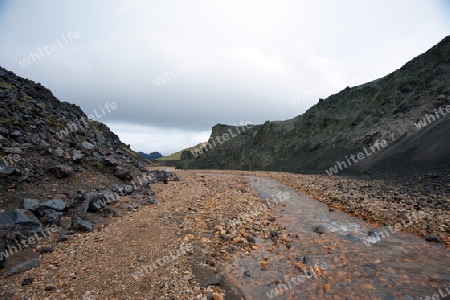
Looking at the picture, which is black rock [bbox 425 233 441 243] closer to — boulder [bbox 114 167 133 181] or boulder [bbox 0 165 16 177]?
boulder [bbox 114 167 133 181]

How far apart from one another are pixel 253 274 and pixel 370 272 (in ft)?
12.3

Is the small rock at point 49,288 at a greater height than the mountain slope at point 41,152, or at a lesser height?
lesser

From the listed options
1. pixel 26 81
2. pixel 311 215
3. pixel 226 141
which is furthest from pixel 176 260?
pixel 226 141

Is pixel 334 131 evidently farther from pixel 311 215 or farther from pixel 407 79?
pixel 311 215

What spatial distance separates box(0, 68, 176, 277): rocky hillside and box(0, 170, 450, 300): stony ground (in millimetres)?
879

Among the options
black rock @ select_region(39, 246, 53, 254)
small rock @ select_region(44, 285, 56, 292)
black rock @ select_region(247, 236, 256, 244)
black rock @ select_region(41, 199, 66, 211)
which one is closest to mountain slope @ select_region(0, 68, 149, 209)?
black rock @ select_region(41, 199, 66, 211)

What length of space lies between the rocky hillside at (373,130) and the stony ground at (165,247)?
14.4m

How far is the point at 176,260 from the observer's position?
802 cm

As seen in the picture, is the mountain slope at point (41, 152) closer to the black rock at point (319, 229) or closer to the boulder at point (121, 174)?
the boulder at point (121, 174)

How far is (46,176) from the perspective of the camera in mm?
12484

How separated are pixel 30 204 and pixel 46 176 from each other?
348cm

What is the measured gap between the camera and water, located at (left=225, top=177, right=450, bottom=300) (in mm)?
7051

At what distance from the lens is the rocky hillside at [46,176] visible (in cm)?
860

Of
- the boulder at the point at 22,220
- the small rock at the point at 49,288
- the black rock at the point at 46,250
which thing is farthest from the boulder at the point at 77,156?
the small rock at the point at 49,288
